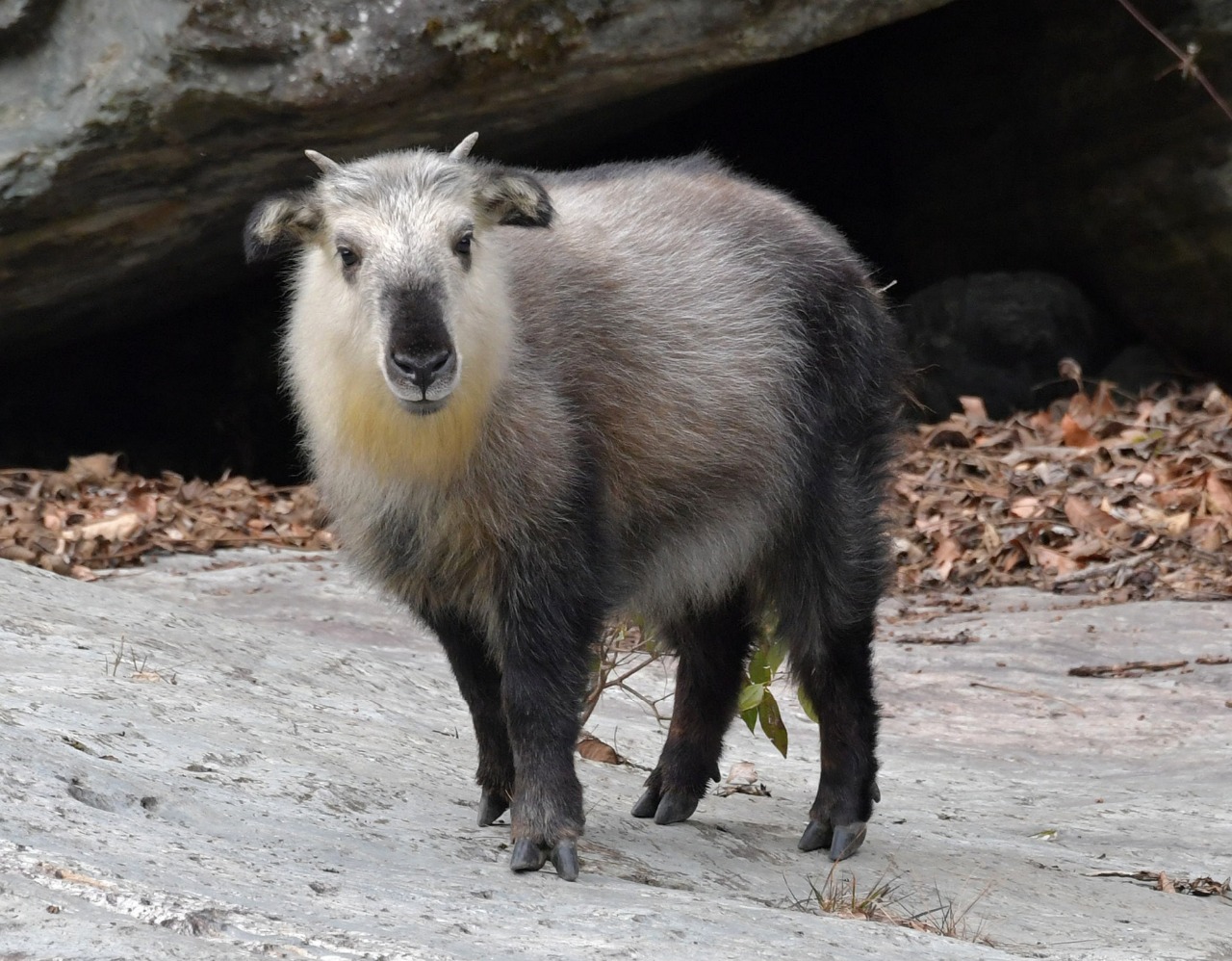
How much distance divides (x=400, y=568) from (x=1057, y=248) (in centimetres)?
679

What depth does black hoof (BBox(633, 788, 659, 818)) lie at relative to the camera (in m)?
4.33

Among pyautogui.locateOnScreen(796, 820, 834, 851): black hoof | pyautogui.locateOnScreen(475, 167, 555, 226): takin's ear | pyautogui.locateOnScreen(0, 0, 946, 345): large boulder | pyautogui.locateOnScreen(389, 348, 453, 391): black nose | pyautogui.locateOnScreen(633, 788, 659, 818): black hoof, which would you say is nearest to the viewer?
pyautogui.locateOnScreen(389, 348, 453, 391): black nose

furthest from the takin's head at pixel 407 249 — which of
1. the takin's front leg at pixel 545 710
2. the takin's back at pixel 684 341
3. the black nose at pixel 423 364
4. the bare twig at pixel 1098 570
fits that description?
the bare twig at pixel 1098 570

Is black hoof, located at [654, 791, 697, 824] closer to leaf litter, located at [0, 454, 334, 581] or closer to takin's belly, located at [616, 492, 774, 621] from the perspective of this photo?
takin's belly, located at [616, 492, 774, 621]

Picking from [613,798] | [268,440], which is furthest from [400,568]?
[268,440]

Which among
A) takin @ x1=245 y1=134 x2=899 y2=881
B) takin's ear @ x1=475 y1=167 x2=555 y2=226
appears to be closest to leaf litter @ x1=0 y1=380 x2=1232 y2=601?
takin @ x1=245 y1=134 x2=899 y2=881

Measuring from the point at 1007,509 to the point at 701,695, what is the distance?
11.8 ft

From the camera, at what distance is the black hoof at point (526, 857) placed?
3.30 meters

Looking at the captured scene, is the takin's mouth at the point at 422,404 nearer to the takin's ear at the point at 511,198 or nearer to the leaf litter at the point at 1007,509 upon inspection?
the takin's ear at the point at 511,198

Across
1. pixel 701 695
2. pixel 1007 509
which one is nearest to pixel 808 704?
pixel 701 695

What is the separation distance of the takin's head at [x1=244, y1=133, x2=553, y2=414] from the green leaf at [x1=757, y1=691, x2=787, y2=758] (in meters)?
1.64

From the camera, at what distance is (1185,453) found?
775cm

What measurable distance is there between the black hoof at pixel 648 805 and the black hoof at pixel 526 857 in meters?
0.99

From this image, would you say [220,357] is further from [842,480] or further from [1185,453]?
[842,480]
